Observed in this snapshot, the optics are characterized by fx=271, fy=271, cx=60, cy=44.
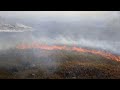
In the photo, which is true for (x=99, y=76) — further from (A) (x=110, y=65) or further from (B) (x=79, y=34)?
(B) (x=79, y=34)

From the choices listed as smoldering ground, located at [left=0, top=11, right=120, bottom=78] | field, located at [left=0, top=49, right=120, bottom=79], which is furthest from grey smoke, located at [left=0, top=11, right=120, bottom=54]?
field, located at [left=0, top=49, right=120, bottom=79]

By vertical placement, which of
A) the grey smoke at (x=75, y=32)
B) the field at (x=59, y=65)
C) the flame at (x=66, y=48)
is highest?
the grey smoke at (x=75, y=32)

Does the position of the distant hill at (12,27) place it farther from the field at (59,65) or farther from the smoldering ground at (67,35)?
the field at (59,65)

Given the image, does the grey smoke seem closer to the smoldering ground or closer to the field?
the smoldering ground

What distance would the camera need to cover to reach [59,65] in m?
5.29

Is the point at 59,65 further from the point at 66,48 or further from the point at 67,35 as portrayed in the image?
the point at 67,35

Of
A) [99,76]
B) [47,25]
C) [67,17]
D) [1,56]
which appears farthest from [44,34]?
[99,76]

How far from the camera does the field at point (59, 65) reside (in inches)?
207

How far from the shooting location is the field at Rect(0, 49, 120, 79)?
5.26 meters

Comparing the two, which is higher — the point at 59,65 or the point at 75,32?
the point at 75,32

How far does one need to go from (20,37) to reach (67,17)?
3.30ft

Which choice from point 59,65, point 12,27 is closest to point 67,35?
point 59,65

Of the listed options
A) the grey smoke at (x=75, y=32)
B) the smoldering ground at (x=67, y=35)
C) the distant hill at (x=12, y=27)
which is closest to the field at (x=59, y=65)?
the smoldering ground at (x=67, y=35)
